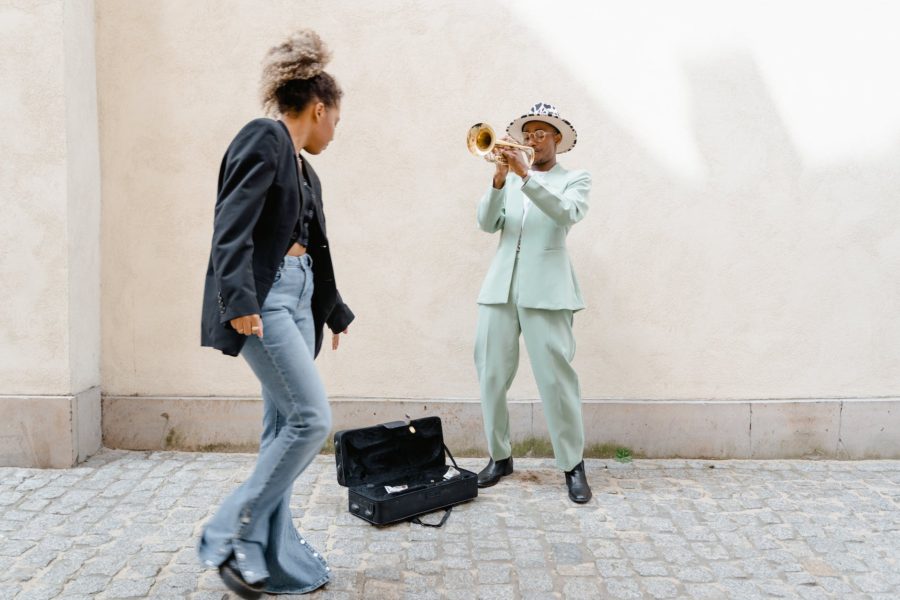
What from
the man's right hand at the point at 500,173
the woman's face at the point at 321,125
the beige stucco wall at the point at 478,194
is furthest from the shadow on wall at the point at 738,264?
the woman's face at the point at 321,125

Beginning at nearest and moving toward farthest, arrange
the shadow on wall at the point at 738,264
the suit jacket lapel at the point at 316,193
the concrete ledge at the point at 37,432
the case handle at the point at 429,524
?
the suit jacket lapel at the point at 316,193, the case handle at the point at 429,524, the concrete ledge at the point at 37,432, the shadow on wall at the point at 738,264

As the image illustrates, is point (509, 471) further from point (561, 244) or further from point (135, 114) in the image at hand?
point (135, 114)

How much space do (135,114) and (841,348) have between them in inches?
187

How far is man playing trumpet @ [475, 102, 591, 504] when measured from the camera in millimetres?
4359

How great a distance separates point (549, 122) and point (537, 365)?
134 cm

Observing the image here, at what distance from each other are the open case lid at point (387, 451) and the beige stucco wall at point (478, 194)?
2.47 ft

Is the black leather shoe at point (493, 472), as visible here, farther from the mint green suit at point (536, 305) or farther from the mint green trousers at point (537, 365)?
the mint green suit at point (536, 305)

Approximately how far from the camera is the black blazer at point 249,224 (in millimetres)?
2664

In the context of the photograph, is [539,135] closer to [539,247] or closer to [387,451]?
[539,247]

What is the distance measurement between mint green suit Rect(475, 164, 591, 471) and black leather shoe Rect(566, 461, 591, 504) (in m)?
0.04

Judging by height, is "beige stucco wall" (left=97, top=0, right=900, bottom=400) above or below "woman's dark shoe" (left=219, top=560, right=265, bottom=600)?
above

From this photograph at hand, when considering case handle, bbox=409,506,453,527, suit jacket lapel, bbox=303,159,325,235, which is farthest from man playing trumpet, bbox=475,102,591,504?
suit jacket lapel, bbox=303,159,325,235

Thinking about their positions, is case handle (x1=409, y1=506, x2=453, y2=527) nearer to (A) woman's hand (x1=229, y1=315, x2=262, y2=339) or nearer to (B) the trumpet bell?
(A) woman's hand (x1=229, y1=315, x2=262, y2=339)

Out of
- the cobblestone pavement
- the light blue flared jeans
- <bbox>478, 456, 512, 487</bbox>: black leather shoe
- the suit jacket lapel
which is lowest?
the cobblestone pavement
